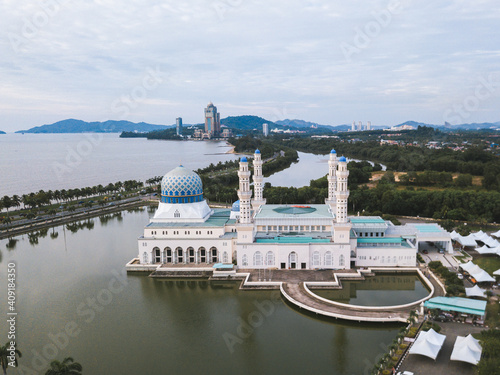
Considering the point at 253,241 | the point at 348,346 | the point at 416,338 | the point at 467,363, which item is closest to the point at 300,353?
the point at 348,346

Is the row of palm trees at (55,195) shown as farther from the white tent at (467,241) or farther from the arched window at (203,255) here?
the white tent at (467,241)

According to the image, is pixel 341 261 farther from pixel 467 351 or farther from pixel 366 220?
pixel 467 351

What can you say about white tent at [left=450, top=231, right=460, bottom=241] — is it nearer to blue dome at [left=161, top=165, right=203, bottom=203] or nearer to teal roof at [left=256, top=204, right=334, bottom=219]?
teal roof at [left=256, top=204, right=334, bottom=219]

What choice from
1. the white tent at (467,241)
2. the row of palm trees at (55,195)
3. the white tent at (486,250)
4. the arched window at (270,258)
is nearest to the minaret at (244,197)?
the arched window at (270,258)

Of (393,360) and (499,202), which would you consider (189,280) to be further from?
(499,202)

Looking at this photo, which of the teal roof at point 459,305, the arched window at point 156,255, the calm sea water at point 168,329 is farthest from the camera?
the arched window at point 156,255
